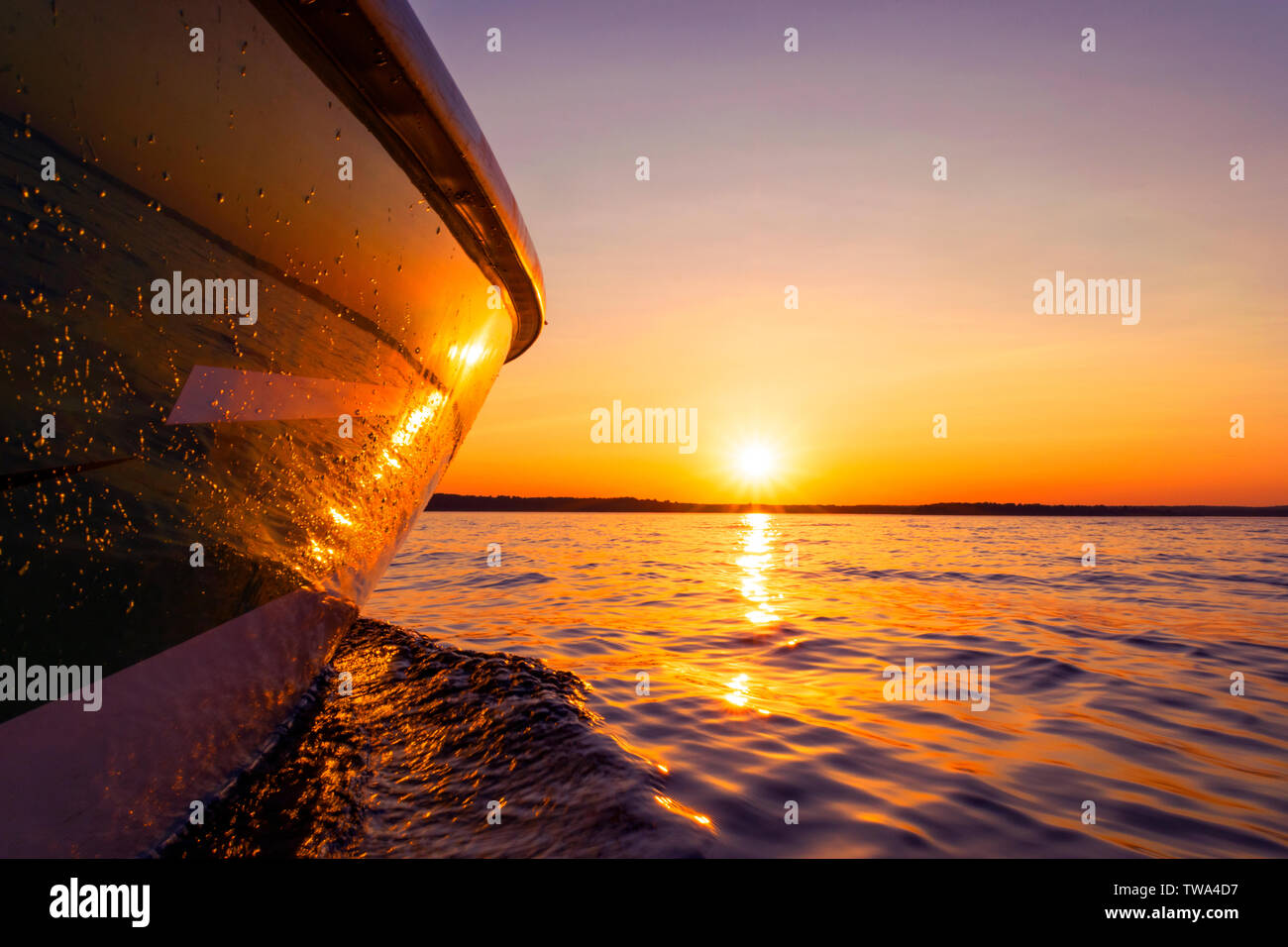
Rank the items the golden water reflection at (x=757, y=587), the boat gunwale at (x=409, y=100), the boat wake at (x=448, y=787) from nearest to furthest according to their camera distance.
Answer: the boat gunwale at (x=409, y=100) < the boat wake at (x=448, y=787) < the golden water reflection at (x=757, y=587)

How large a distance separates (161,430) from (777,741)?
Result: 2.82 m

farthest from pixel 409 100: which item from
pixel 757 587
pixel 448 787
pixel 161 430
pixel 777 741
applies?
pixel 757 587

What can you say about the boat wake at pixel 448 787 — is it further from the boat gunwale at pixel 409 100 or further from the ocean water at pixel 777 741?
the boat gunwale at pixel 409 100

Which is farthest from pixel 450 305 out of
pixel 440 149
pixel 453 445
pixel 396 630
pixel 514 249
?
pixel 396 630

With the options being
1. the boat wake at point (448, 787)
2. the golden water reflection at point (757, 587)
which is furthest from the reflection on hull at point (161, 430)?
the golden water reflection at point (757, 587)

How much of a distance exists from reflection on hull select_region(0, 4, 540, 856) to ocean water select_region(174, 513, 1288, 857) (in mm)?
461

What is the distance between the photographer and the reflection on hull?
4.04 feet

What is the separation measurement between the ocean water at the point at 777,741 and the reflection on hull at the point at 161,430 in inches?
18.2

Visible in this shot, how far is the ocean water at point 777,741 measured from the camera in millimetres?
2170

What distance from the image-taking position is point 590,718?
3.29 metres

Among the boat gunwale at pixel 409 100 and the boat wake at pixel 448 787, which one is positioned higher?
the boat gunwale at pixel 409 100

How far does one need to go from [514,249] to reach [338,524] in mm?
1416
